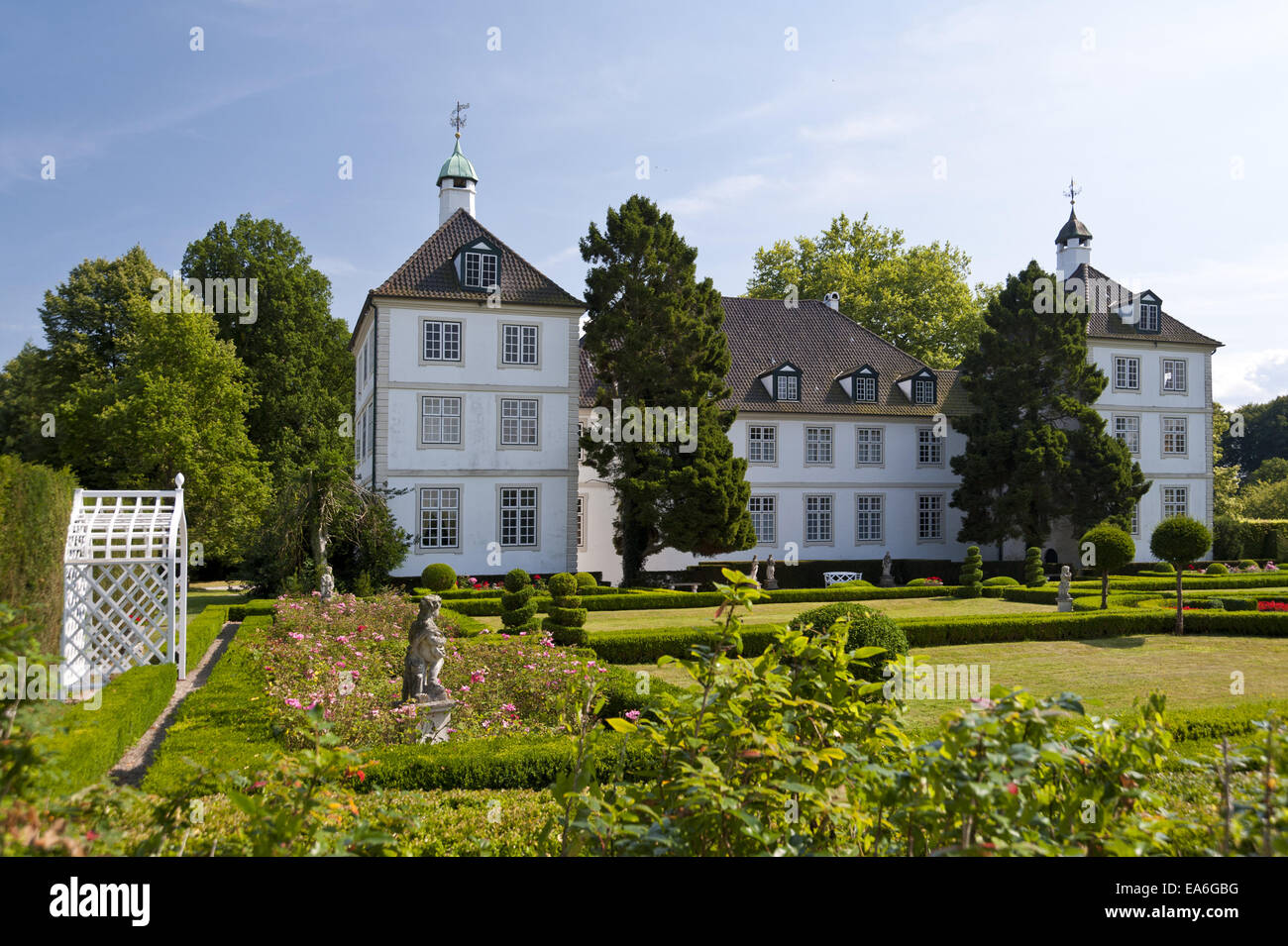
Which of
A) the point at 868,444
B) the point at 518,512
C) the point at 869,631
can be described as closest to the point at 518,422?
the point at 518,512

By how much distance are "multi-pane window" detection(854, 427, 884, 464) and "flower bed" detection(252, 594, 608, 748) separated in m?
22.0

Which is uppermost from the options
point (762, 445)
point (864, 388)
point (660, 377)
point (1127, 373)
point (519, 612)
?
point (1127, 373)

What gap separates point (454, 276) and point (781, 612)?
13.7 meters

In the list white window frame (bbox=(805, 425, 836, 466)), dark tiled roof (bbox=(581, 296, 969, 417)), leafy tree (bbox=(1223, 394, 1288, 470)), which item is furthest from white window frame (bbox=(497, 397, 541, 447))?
leafy tree (bbox=(1223, 394, 1288, 470))

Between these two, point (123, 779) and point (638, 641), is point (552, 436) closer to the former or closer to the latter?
point (638, 641)

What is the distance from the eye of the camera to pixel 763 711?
338 cm

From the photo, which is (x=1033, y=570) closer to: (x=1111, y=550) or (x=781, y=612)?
(x=1111, y=550)

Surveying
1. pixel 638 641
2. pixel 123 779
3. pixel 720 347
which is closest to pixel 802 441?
pixel 720 347

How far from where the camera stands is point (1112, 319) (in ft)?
115

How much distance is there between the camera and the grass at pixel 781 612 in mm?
18703

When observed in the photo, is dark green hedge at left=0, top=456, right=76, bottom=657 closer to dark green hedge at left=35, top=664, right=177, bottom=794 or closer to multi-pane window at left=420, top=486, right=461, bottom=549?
dark green hedge at left=35, top=664, right=177, bottom=794
